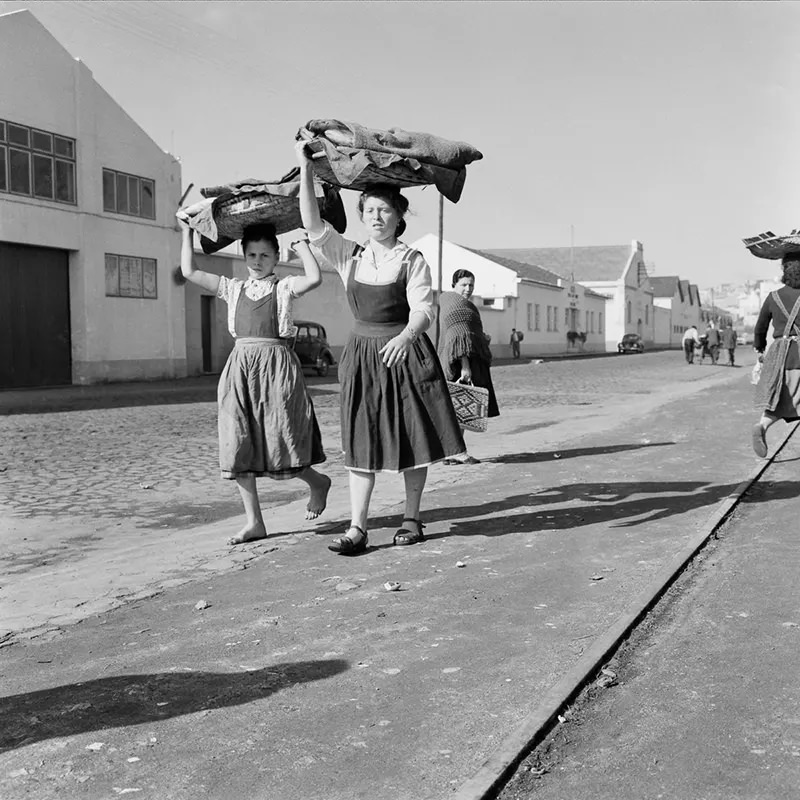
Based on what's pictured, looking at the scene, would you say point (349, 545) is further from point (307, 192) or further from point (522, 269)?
point (522, 269)

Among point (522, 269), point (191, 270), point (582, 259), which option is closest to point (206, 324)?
point (191, 270)

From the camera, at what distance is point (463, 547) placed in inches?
222

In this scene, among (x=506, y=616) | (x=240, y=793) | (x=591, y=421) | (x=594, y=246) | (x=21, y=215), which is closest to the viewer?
(x=240, y=793)

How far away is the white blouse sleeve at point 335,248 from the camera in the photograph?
5363 millimetres

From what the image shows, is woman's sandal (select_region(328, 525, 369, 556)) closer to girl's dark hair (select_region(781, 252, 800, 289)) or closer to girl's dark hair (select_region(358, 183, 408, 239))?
girl's dark hair (select_region(358, 183, 408, 239))

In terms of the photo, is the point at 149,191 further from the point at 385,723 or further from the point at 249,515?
the point at 385,723

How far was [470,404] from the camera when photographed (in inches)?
326

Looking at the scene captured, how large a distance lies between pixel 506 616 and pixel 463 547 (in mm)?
1431

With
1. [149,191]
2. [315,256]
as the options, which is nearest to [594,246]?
[149,191]

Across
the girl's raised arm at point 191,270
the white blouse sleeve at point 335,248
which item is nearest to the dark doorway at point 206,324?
the girl's raised arm at point 191,270

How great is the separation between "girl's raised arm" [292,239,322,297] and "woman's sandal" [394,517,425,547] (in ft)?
4.76

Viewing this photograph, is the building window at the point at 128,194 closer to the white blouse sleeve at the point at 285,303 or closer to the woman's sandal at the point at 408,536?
the white blouse sleeve at the point at 285,303

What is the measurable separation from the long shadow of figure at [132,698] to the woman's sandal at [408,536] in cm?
205

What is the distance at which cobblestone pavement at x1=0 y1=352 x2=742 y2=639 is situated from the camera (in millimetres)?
5484
